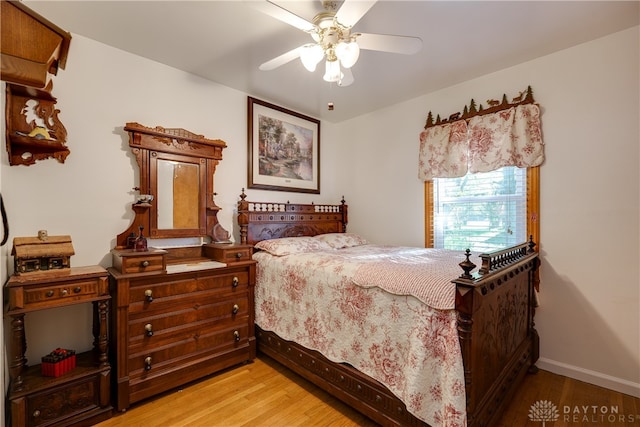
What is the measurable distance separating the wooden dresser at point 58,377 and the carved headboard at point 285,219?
1330 millimetres

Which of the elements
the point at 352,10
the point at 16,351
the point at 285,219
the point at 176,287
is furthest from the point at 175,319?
the point at 352,10

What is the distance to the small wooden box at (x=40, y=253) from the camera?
173 cm

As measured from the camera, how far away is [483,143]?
109 inches

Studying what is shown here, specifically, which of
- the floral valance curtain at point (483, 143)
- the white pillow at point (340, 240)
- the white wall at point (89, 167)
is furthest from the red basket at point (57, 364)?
the floral valance curtain at point (483, 143)

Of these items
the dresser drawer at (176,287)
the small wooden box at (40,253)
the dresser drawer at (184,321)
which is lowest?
the dresser drawer at (184,321)

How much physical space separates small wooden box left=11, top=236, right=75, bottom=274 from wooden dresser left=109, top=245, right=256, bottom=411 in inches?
11.3

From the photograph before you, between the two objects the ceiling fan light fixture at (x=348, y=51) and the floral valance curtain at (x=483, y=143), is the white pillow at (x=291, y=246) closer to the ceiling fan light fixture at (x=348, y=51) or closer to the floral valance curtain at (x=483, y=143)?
the floral valance curtain at (x=483, y=143)

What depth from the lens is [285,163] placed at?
3549mm

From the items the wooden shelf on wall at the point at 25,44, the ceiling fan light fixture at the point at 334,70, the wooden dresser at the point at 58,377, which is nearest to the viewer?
the wooden shelf on wall at the point at 25,44

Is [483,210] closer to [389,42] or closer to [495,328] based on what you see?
[495,328]

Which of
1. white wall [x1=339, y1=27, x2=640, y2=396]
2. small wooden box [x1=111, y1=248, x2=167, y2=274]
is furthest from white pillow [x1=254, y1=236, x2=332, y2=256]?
white wall [x1=339, y1=27, x2=640, y2=396]

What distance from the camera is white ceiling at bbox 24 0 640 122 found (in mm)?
1887

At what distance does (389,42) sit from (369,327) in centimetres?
171

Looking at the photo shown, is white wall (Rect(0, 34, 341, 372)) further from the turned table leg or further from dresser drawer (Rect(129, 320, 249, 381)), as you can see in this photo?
dresser drawer (Rect(129, 320, 249, 381))
